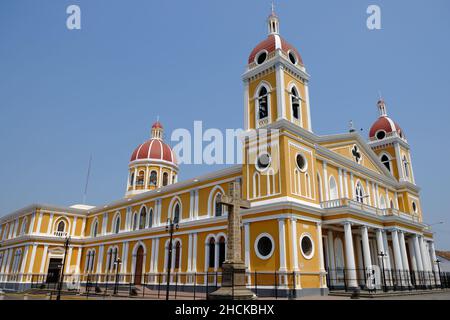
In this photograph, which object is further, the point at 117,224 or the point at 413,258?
the point at 117,224

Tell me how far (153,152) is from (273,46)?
2407 centimetres

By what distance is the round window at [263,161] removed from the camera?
21288 millimetres

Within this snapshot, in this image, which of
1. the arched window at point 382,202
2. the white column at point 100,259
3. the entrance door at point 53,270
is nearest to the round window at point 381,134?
the arched window at point 382,202

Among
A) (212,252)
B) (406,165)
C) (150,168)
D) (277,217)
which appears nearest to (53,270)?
(150,168)

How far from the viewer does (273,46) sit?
2322 centimetres

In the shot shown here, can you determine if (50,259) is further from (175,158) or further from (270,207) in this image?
(270,207)

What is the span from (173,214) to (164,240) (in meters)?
2.51

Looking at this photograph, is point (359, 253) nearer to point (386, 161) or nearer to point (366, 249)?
point (366, 249)

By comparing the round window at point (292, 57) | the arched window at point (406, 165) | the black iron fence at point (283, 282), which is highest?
the round window at point (292, 57)

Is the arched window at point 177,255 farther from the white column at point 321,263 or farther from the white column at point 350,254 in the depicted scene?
the white column at point 350,254

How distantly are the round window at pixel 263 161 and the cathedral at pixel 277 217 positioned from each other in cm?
10

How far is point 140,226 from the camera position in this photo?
33750 mm

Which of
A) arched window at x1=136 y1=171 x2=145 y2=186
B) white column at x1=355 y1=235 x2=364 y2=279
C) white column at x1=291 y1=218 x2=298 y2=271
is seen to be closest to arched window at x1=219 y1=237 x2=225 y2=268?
white column at x1=291 y1=218 x2=298 y2=271
